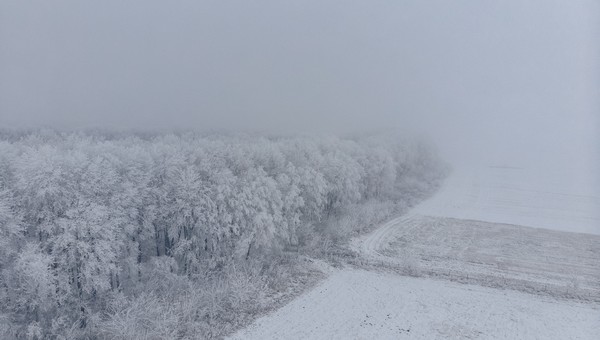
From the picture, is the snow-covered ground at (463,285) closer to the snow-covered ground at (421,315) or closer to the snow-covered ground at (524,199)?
the snow-covered ground at (421,315)

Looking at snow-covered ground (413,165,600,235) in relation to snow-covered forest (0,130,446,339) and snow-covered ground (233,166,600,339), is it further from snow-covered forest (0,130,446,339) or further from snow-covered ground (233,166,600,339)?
snow-covered forest (0,130,446,339)

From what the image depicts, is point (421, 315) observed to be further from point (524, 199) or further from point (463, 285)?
point (524, 199)

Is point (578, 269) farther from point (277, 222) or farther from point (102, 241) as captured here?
point (102, 241)

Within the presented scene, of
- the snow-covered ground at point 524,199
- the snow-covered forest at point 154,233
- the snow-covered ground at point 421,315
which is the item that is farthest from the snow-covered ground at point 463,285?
the snow-covered forest at point 154,233

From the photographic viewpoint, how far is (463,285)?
2731cm

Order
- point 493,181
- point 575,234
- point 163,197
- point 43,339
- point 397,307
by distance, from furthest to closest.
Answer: point 493,181 < point 575,234 < point 163,197 < point 397,307 < point 43,339

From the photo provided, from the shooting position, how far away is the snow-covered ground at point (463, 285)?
21938 millimetres

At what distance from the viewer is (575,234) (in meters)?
39.1

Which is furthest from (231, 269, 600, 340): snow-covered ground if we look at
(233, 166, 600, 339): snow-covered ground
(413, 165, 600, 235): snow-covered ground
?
(413, 165, 600, 235): snow-covered ground

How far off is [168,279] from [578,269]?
29322mm

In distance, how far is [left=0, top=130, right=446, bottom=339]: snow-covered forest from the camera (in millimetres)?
20558

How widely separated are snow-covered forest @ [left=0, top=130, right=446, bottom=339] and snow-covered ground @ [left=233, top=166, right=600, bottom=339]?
11.2 ft

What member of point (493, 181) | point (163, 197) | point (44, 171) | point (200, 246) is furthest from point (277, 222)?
point (493, 181)

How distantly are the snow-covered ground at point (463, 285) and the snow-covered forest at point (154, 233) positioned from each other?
343 centimetres
